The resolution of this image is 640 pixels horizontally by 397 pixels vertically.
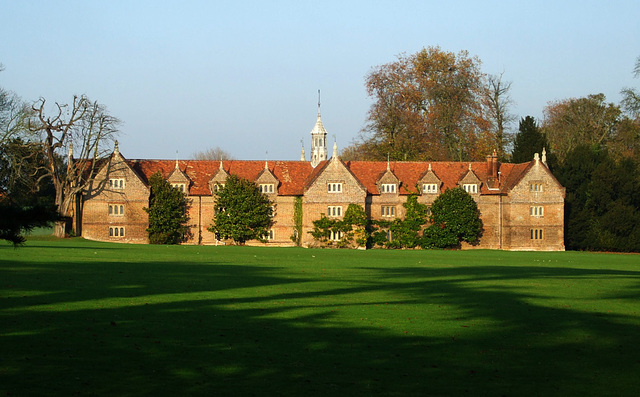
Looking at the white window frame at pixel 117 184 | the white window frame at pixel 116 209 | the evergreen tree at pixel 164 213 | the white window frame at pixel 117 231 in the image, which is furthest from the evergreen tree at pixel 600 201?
the white window frame at pixel 117 231

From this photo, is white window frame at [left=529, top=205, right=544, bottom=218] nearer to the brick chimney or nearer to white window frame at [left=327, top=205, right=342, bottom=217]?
the brick chimney

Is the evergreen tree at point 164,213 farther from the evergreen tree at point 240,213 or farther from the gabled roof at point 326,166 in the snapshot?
the gabled roof at point 326,166

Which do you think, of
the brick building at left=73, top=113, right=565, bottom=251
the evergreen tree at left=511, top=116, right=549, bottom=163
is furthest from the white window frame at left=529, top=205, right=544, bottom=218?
the evergreen tree at left=511, top=116, right=549, bottom=163

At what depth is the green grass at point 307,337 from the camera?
10734 millimetres

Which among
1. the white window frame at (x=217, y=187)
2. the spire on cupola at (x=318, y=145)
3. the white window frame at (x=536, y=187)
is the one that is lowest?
the white window frame at (x=217, y=187)

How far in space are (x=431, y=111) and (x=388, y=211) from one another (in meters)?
14.7

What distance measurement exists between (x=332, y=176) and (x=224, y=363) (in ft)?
175

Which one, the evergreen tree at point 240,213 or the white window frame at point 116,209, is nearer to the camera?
the evergreen tree at point 240,213

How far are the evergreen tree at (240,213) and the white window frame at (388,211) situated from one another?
9.27 metres

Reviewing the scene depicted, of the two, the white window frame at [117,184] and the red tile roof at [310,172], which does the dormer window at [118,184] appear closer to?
the white window frame at [117,184]

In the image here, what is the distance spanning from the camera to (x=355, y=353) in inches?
507

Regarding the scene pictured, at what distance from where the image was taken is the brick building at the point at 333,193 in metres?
64.7

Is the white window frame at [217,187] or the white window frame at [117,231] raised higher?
the white window frame at [217,187]

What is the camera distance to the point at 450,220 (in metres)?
64.4
